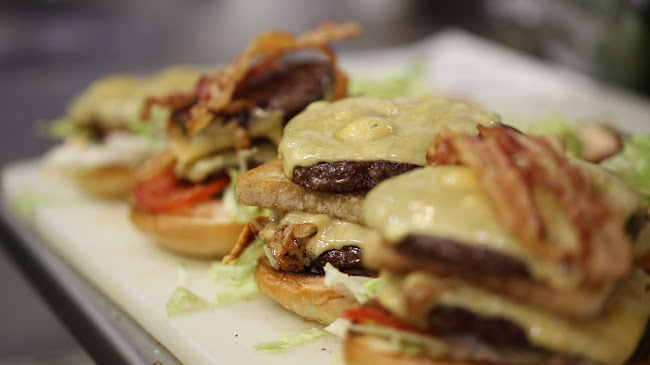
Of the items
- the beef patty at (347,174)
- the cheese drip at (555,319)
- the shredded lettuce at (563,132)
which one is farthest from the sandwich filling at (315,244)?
the shredded lettuce at (563,132)

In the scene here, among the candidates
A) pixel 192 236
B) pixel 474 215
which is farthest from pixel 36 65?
pixel 474 215

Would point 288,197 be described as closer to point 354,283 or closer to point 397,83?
point 354,283

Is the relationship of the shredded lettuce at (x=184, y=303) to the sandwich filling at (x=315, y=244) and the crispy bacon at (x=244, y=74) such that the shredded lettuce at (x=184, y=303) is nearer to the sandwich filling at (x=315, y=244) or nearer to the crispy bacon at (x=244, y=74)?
the sandwich filling at (x=315, y=244)

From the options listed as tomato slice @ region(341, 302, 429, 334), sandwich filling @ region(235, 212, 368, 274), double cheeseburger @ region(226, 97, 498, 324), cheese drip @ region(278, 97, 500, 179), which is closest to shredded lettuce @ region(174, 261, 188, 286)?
double cheeseburger @ region(226, 97, 498, 324)

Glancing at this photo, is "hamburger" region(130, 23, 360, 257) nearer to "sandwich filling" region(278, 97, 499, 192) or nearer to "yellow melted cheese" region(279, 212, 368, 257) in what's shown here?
"sandwich filling" region(278, 97, 499, 192)

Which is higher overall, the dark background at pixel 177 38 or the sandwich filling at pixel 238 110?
the sandwich filling at pixel 238 110

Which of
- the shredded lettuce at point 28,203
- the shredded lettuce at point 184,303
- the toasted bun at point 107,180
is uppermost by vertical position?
the shredded lettuce at point 184,303

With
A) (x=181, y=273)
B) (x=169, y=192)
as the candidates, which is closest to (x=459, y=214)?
(x=181, y=273)
